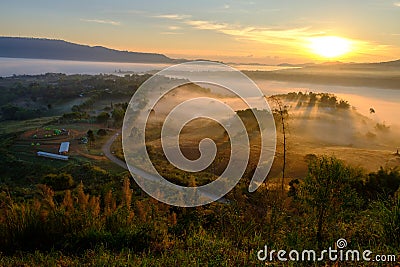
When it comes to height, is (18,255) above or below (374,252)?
below

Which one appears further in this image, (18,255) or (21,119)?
(21,119)

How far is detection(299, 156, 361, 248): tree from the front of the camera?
5043 millimetres

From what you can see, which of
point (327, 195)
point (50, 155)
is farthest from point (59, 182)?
point (327, 195)

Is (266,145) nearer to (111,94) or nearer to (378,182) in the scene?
(378,182)

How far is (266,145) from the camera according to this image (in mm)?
32344

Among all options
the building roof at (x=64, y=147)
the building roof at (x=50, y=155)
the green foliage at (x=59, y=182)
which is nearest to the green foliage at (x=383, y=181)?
the green foliage at (x=59, y=182)

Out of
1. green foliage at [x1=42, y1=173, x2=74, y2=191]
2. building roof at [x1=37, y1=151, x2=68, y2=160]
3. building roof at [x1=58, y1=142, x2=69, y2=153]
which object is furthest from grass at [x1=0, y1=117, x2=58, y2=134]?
green foliage at [x1=42, y1=173, x2=74, y2=191]

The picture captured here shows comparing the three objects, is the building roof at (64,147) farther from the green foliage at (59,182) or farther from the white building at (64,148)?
the green foliage at (59,182)

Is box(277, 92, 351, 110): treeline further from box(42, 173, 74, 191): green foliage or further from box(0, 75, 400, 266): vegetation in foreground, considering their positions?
box(0, 75, 400, 266): vegetation in foreground

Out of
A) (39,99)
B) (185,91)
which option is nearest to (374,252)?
(185,91)

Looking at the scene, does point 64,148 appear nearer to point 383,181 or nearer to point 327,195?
point 383,181

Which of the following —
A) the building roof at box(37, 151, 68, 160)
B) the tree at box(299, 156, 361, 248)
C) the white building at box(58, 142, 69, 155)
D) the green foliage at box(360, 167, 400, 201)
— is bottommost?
the building roof at box(37, 151, 68, 160)

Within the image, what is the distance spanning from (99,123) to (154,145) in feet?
52.5

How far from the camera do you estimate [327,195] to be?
5.07m
